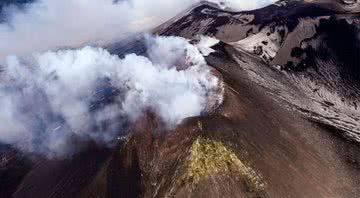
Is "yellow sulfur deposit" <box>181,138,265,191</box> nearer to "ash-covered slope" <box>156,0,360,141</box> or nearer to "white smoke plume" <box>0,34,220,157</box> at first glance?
"white smoke plume" <box>0,34,220,157</box>

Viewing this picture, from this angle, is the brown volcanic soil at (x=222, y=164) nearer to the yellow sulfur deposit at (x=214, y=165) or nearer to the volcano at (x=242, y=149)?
the volcano at (x=242, y=149)

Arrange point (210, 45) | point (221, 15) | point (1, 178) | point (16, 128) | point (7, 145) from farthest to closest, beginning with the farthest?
point (221, 15), point (210, 45), point (16, 128), point (7, 145), point (1, 178)

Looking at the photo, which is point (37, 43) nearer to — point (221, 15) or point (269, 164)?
point (221, 15)

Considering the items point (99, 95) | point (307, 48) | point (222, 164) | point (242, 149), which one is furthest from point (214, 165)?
point (307, 48)

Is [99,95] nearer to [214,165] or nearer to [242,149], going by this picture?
[242,149]

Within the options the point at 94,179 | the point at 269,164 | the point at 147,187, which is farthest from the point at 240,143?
the point at 94,179
